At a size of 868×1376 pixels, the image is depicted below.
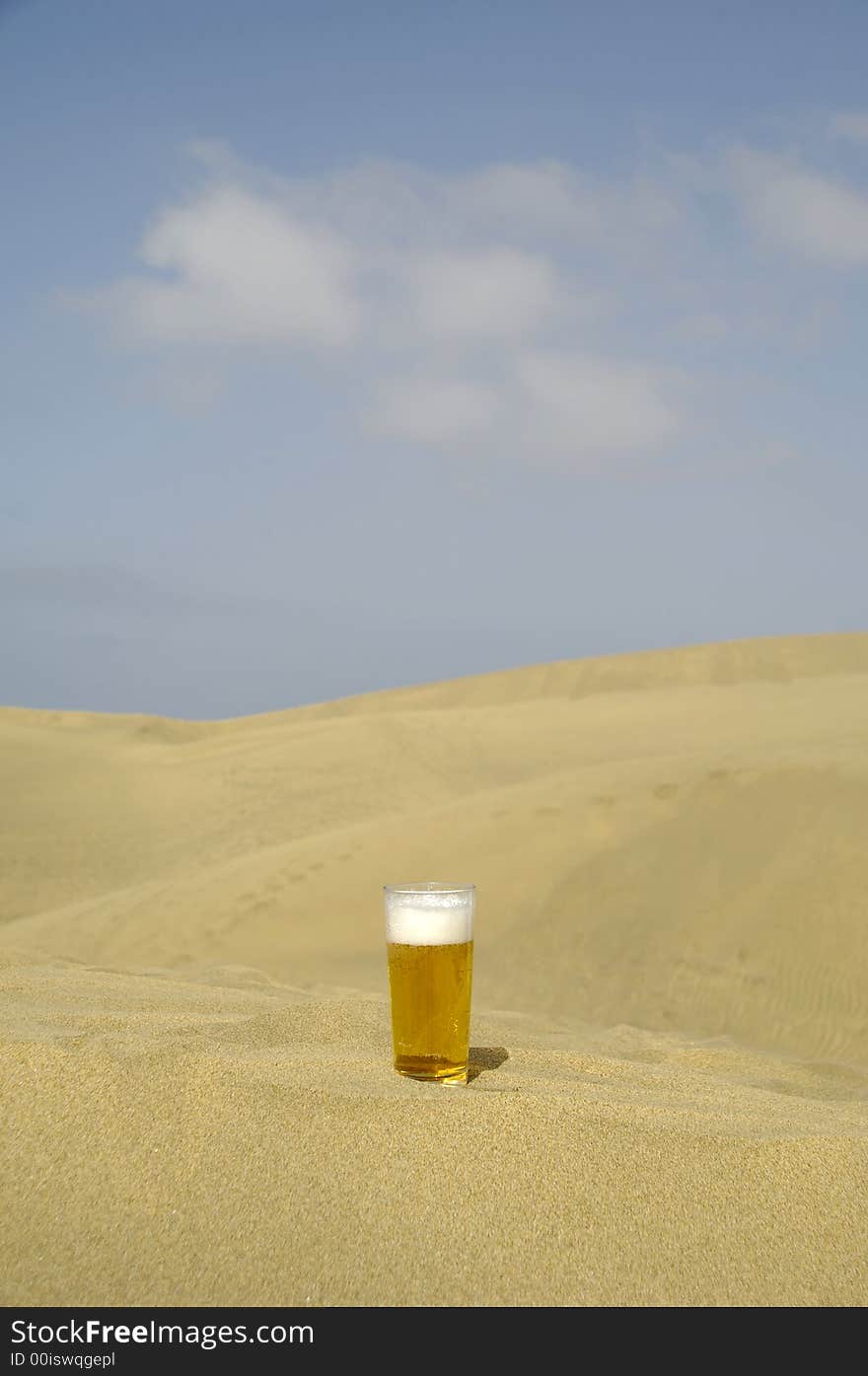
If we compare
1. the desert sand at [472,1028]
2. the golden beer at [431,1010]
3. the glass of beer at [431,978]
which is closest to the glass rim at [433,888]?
the glass of beer at [431,978]

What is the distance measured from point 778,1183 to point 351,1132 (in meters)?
0.68

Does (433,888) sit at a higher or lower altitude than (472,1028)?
higher

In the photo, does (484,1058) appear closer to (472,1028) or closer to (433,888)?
(433,888)

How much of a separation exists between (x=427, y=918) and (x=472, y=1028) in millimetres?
1274

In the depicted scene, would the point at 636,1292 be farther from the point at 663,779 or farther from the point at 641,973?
the point at 663,779

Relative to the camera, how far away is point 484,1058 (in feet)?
8.30

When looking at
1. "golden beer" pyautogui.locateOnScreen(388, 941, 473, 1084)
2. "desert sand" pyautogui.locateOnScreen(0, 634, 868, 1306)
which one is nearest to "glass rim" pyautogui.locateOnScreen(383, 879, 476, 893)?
"golden beer" pyautogui.locateOnScreen(388, 941, 473, 1084)

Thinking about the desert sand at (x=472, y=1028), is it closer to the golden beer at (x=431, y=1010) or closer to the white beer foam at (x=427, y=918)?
the golden beer at (x=431, y=1010)

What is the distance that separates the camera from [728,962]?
19.4ft

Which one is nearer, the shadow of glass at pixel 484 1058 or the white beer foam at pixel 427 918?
the white beer foam at pixel 427 918

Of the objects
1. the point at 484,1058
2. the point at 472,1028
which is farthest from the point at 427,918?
the point at 472,1028

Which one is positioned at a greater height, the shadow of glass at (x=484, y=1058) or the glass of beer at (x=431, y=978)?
the glass of beer at (x=431, y=978)

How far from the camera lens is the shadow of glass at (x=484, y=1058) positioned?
2308 millimetres
